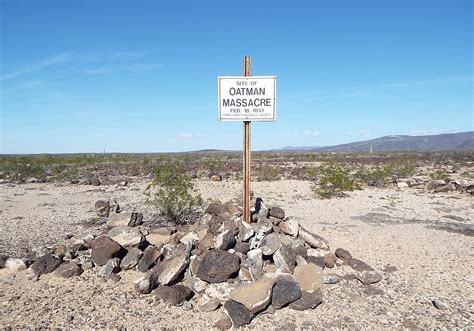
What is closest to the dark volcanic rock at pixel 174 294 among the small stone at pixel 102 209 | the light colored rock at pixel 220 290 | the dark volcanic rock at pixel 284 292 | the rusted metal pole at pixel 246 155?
the light colored rock at pixel 220 290

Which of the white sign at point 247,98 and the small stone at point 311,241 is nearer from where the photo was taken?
the white sign at point 247,98

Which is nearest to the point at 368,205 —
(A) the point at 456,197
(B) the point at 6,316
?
(A) the point at 456,197

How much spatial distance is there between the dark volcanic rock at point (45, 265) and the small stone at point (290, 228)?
4475mm

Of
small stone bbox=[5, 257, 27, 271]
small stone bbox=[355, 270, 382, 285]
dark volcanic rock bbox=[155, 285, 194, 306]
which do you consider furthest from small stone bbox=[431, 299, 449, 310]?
small stone bbox=[5, 257, 27, 271]

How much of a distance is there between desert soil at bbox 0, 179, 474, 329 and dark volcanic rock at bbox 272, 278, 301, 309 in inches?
5.3

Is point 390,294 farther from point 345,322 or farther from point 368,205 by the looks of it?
point 368,205

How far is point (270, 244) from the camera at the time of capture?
6188 mm

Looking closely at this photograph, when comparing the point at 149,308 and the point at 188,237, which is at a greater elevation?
the point at 188,237

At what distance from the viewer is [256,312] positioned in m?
4.80

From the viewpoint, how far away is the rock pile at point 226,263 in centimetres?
503

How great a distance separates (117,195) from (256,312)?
44.6ft

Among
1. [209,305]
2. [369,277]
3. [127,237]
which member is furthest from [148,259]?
[369,277]

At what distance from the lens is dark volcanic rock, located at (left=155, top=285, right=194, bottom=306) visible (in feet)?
16.8

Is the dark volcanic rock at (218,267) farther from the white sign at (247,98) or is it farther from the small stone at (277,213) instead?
the white sign at (247,98)
